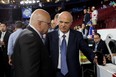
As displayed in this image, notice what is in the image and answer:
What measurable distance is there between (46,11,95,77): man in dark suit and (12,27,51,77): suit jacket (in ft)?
3.01

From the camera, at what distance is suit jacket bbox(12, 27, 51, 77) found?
1.92 metres

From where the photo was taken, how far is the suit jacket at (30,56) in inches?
75.5

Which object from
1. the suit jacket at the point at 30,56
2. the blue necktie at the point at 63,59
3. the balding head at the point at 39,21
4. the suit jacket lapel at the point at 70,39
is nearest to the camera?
the suit jacket at the point at 30,56

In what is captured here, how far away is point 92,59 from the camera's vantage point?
119 inches

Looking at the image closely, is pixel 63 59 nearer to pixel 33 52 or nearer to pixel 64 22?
pixel 64 22

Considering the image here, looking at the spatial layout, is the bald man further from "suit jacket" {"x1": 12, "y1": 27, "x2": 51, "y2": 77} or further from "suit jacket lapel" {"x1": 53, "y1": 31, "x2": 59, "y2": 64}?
"suit jacket lapel" {"x1": 53, "y1": 31, "x2": 59, "y2": 64}

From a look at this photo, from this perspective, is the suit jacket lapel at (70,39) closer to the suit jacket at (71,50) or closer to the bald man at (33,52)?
the suit jacket at (71,50)

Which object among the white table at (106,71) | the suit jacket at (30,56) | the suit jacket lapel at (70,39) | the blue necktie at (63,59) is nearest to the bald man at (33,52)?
→ the suit jacket at (30,56)

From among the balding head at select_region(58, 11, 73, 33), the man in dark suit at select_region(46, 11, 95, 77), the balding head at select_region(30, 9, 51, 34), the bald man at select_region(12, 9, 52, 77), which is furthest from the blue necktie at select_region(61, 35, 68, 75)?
the balding head at select_region(30, 9, 51, 34)

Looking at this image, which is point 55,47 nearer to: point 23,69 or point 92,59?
point 92,59

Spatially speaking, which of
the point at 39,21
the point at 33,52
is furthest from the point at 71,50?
the point at 33,52

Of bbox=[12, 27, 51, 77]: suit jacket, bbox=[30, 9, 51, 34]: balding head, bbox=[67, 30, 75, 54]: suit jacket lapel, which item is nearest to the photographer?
bbox=[12, 27, 51, 77]: suit jacket

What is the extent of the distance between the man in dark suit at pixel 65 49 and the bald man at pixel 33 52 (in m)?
0.88

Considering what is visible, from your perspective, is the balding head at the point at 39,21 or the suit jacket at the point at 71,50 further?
the suit jacket at the point at 71,50
